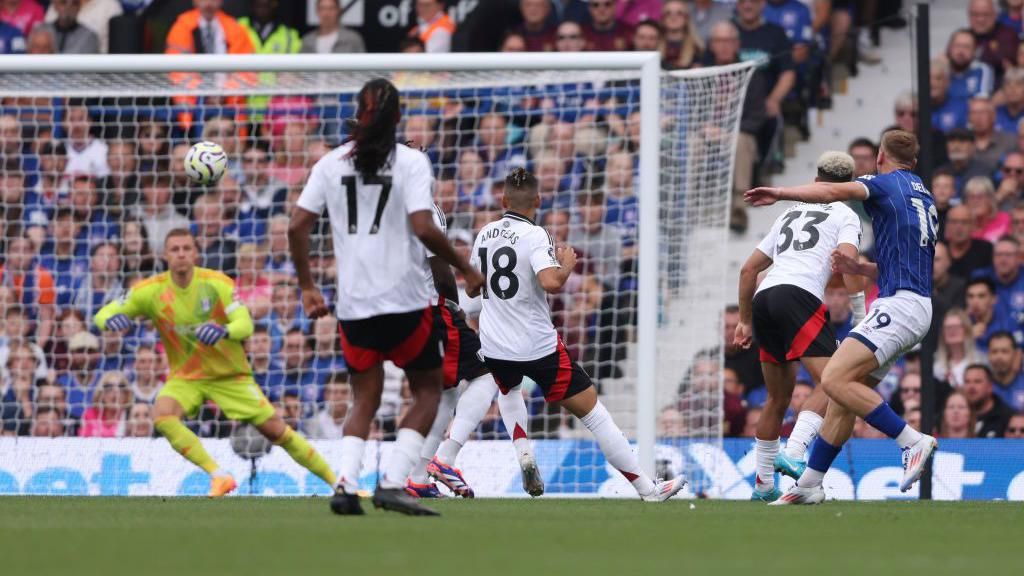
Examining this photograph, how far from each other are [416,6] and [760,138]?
4.03 meters

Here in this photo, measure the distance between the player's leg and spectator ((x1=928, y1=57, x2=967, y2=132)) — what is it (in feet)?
22.2

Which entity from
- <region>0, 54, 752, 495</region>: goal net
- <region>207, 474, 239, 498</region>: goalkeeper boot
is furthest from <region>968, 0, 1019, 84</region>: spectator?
<region>207, 474, 239, 498</region>: goalkeeper boot

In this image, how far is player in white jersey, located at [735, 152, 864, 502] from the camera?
10523mm

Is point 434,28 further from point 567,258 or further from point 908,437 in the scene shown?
point 908,437

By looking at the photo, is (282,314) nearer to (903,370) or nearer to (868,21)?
(903,370)

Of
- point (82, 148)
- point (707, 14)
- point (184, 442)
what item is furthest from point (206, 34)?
point (184, 442)

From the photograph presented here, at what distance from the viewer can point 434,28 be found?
17.4 metres

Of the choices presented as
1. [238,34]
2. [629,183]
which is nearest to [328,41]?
[238,34]

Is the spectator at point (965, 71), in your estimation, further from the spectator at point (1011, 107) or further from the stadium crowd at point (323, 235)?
the spectator at point (1011, 107)

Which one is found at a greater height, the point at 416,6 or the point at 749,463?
the point at 416,6

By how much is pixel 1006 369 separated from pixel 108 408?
7699mm

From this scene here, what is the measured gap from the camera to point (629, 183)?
48.1ft

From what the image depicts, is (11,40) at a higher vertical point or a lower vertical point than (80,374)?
higher

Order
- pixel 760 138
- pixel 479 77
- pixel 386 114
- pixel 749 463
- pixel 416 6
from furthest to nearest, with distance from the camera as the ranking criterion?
pixel 416 6
pixel 760 138
pixel 479 77
pixel 749 463
pixel 386 114
